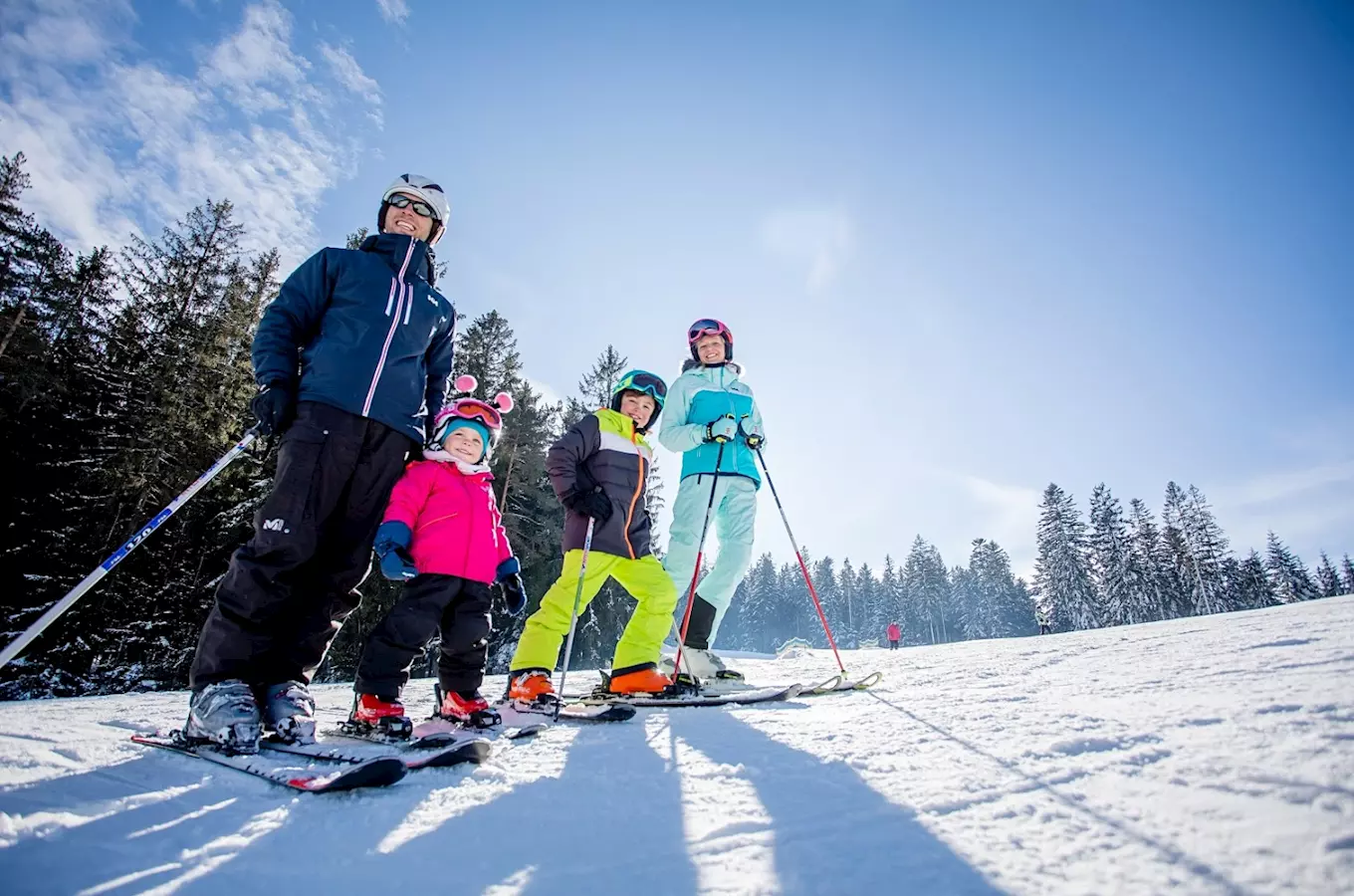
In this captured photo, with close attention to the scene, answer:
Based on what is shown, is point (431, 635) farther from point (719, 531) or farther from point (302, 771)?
point (719, 531)

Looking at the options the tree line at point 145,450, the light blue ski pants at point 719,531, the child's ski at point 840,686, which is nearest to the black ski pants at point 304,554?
the light blue ski pants at point 719,531

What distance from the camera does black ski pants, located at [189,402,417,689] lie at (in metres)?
2.39

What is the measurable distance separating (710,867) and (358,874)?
69 cm

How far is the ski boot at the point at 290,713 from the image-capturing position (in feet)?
7.60

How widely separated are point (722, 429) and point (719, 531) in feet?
3.10

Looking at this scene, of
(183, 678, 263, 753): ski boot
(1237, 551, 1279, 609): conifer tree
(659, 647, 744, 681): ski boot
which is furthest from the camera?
(1237, 551, 1279, 609): conifer tree

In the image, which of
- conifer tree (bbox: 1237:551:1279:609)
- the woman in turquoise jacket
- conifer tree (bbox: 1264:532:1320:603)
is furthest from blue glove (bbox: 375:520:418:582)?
conifer tree (bbox: 1264:532:1320:603)

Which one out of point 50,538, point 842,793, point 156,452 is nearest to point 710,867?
point 842,793

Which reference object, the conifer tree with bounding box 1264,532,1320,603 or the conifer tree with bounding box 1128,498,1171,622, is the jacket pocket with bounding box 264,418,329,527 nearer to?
the conifer tree with bounding box 1128,498,1171,622

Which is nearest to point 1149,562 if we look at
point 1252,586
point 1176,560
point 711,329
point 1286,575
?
point 1176,560

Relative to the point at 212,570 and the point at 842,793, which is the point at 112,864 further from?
the point at 212,570

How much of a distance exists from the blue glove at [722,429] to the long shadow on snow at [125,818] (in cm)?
379

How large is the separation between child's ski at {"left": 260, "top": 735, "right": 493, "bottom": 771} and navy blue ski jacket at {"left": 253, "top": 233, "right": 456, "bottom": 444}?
144 cm

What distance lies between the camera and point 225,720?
2.12m
